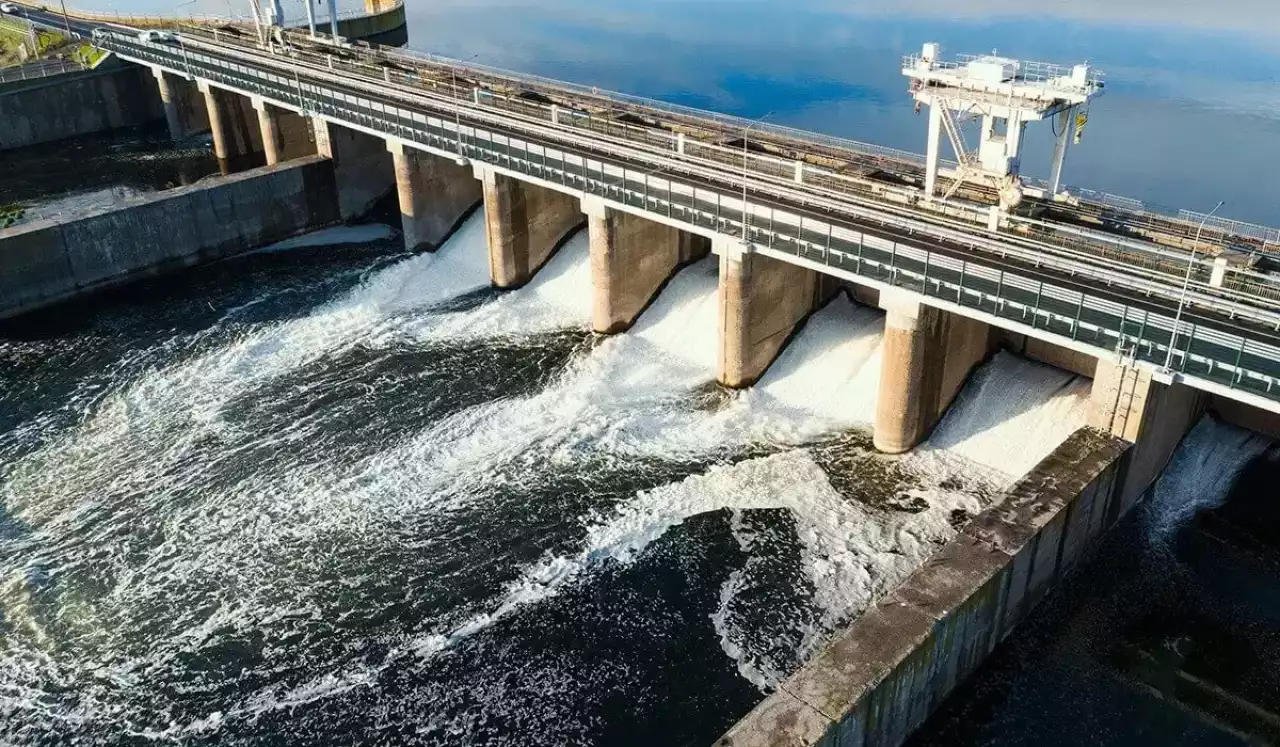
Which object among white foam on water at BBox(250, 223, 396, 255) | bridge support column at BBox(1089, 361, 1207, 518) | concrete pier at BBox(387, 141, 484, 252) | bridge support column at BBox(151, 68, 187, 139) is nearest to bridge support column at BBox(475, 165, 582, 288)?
concrete pier at BBox(387, 141, 484, 252)

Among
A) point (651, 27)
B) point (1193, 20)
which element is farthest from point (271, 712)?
point (1193, 20)

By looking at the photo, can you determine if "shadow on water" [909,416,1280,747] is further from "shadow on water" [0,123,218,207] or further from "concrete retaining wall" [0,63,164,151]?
"concrete retaining wall" [0,63,164,151]

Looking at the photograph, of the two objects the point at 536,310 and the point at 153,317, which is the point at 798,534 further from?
the point at 153,317

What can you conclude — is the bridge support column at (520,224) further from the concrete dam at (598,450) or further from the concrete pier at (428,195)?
the concrete pier at (428,195)

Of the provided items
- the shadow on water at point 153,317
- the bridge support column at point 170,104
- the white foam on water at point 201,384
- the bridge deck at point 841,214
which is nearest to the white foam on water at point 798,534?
the bridge deck at point 841,214

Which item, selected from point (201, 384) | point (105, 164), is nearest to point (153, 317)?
point (201, 384)

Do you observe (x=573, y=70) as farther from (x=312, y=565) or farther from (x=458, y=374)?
(x=312, y=565)
